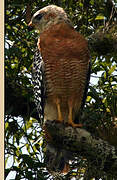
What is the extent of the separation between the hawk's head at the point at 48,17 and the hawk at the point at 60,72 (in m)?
0.09

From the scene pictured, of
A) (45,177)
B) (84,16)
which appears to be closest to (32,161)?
(45,177)

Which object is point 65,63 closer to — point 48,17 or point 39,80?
point 39,80

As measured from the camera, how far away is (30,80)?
436cm

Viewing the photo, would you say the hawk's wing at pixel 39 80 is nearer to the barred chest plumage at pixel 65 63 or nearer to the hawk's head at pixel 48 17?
the barred chest plumage at pixel 65 63

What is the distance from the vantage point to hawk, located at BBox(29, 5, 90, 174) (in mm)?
3688

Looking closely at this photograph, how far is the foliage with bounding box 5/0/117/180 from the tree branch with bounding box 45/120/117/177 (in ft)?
1.77

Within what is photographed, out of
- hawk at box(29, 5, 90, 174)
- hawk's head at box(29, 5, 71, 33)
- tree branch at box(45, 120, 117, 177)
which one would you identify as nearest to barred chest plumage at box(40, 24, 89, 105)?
hawk at box(29, 5, 90, 174)

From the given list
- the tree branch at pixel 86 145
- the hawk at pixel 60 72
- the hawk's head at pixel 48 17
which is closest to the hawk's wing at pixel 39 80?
the hawk at pixel 60 72

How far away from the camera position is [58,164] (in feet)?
12.1

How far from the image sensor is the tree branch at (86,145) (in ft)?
10.3

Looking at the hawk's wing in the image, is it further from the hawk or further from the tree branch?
the tree branch

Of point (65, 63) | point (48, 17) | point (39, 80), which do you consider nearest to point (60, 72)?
point (65, 63)

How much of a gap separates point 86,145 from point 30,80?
139 cm

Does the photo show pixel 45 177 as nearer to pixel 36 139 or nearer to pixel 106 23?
pixel 36 139
